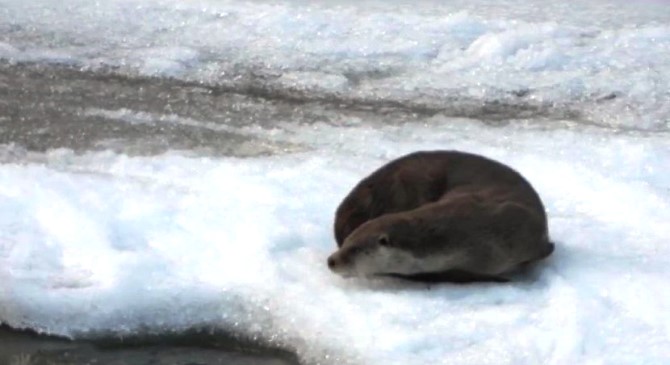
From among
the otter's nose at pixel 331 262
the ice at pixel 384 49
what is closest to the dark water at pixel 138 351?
the otter's nose at pixel 331 262

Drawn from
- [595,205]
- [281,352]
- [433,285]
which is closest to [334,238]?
[433,285]

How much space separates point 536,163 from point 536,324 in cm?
210

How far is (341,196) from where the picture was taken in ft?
19.3

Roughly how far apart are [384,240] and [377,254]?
55 millimetres

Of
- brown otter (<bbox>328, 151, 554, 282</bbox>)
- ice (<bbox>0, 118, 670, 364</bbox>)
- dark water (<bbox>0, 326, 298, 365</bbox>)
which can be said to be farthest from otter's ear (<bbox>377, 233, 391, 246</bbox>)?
dark water (<bbox>0, 326, 298, 365</bbox>)

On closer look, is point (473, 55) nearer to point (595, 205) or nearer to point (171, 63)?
point (171, 63)

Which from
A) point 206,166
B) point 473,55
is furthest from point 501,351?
point 473,55

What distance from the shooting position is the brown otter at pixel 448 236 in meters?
4.87

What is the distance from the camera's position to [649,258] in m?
5.22

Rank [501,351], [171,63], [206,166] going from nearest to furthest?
[501,351], [206,166], [171,63]

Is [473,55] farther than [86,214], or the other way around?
[473,55]

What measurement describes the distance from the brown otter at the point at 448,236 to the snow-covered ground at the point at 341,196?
0.30ft

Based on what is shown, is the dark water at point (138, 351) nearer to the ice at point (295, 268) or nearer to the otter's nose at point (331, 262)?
the ice at point (295, 268)

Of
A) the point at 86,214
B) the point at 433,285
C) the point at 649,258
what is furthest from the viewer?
the point at 86,214
